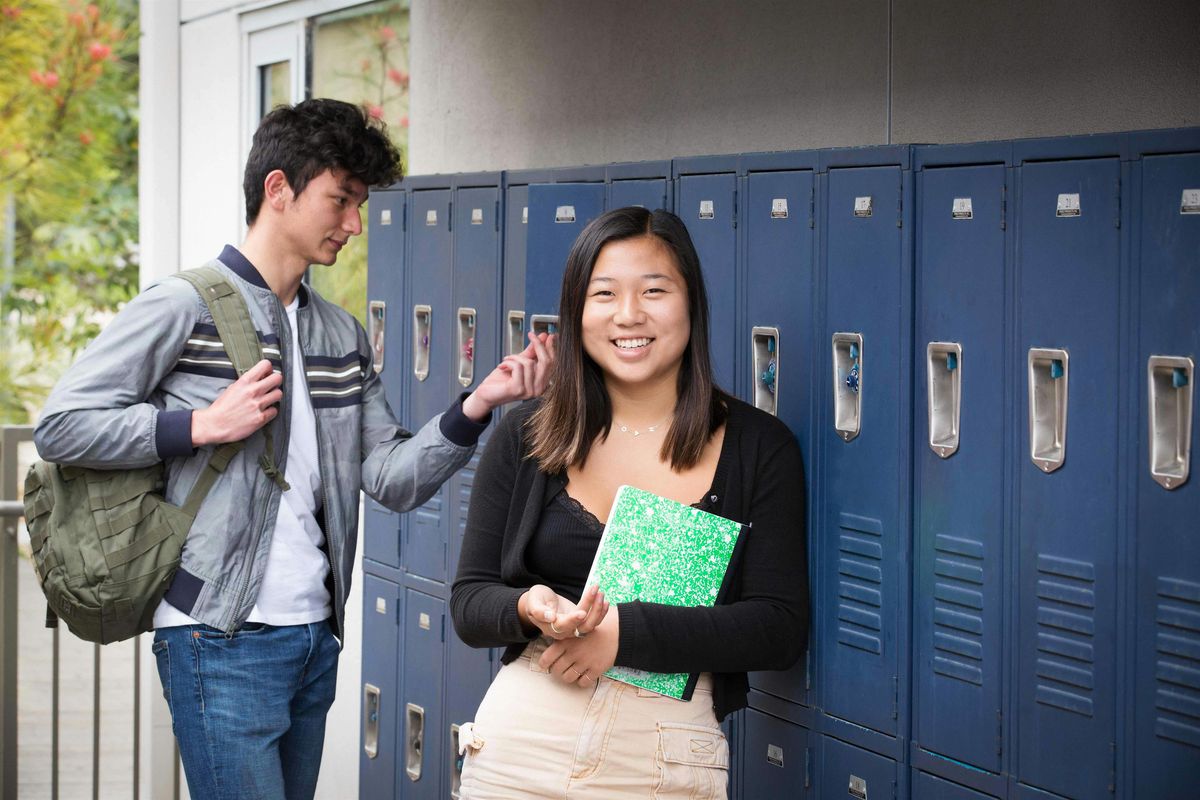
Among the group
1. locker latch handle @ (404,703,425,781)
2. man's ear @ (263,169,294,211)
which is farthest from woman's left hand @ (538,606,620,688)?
locker latch handle @ (404,703,425,781)

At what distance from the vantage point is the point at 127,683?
8844 millimetres

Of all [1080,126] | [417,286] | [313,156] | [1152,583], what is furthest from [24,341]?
[1152,583]

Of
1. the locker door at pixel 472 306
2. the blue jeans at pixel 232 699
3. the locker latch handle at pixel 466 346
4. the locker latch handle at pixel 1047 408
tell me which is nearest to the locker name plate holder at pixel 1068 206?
the locker latch handle at pixel 1047 408

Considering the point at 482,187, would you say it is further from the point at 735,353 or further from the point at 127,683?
the point at 127,683

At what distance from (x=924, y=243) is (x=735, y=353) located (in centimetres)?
57

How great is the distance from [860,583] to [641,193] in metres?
1.13

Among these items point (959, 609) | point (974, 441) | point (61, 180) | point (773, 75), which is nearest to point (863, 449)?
point (974, 441)

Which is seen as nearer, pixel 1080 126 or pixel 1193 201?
pixel 1193 201

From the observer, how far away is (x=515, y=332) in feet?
13.3

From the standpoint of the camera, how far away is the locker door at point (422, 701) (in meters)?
4.35

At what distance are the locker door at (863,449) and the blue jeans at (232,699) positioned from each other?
1.10m

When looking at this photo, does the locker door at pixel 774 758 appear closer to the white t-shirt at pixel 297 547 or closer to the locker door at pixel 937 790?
the locker door at pixel 937 790

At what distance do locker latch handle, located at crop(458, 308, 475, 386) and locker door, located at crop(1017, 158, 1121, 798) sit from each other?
2.00 metres

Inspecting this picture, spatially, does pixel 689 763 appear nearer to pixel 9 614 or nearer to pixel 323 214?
pixel 323 214
